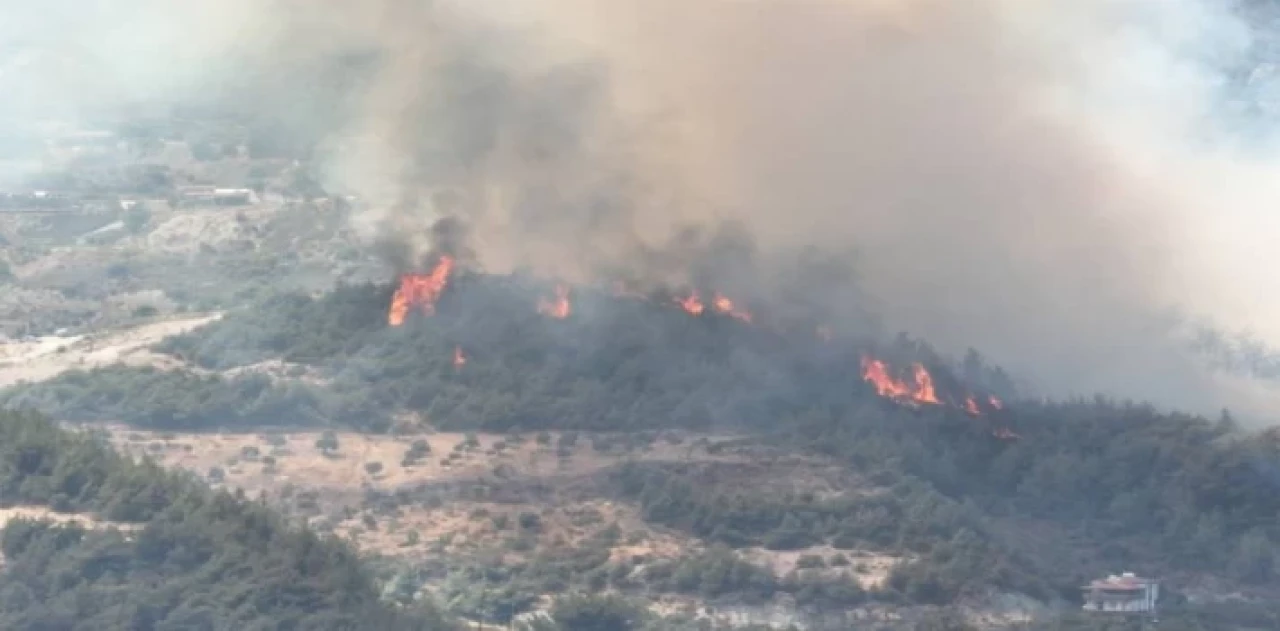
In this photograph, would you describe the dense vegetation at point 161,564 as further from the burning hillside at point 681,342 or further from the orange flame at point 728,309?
the orange flame at point 728,309

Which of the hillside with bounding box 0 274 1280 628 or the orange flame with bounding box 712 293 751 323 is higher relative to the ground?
the orange flame with bounding box 712 293 751 323

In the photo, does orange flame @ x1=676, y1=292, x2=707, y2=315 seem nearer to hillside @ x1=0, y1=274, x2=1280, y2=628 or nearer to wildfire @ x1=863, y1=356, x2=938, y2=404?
hillside @ x1=0, y1=274, x2=1280, y2=628

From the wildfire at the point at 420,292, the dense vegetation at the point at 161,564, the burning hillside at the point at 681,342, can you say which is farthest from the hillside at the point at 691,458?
the dense vegetation at the point at 161,564

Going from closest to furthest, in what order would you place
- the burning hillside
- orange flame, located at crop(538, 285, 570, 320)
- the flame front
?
the burning hillside < the flame front < orange flame, located at crop(538, 285, 570, 320)

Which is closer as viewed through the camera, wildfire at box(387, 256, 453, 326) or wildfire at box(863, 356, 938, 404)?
wildfire at box(863, 356, 938, 404)

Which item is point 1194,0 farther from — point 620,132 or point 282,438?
point 282,438

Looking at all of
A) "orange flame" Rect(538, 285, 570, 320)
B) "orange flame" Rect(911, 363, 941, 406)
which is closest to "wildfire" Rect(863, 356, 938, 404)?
"orange flame" Rect(911, 363, 941, 406)

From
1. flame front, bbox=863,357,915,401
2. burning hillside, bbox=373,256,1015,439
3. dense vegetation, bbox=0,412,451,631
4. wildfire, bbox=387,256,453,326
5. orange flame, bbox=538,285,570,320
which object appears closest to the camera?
dense vegetation, bbox=0,412,451,631
